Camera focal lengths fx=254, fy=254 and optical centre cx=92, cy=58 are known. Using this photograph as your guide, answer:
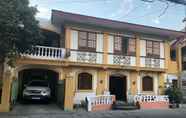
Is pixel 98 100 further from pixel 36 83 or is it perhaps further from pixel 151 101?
pixel 36 83

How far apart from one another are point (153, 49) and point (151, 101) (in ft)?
16.9

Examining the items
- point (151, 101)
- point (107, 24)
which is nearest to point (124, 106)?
point (151, 101)

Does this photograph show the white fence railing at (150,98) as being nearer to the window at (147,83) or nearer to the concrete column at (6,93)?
the window at (147,83)

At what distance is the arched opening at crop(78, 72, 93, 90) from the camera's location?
20.3 m

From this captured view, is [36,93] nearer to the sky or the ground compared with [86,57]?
nearer to the ground

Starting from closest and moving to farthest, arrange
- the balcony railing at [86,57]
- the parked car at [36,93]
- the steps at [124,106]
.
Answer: the parked car at [36,93]
the steps at [124,106]
the balcony railing at [86,57]

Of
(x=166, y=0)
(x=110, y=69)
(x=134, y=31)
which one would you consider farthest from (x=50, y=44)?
(x=166, y=0)

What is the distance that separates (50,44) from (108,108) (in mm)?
8553

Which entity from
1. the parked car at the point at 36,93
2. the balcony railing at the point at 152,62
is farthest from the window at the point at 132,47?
the parked car at the point at 36,93

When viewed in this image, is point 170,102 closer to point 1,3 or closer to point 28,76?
point 28,76

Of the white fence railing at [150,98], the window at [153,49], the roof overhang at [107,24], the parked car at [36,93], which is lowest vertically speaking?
the white fence railing at [150,98]

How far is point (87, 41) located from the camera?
2052 cm

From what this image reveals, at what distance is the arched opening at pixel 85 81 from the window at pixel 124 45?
10.7ft

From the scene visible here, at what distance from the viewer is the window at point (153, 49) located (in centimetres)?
2278
